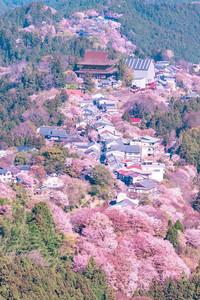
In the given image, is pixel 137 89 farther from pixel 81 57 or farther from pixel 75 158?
pixel 75 158

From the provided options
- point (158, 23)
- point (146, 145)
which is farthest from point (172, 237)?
point (158, 23)

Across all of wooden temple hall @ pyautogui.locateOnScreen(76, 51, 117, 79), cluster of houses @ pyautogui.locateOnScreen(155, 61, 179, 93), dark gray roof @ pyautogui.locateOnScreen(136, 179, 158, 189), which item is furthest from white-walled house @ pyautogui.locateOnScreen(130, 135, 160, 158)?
cluster of houses @ pyautogui.locateOnScreen(155, 61, 179, 93)

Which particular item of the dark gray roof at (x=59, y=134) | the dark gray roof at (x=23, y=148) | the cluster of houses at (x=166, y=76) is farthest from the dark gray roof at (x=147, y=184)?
the cluster of houses at (x=166, y=76)

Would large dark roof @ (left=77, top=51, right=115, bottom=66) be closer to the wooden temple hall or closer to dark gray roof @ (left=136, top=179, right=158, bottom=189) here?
the wooden temple hall

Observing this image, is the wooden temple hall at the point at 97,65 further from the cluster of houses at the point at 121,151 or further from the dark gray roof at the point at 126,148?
the dark gray roof at the point at 126,148

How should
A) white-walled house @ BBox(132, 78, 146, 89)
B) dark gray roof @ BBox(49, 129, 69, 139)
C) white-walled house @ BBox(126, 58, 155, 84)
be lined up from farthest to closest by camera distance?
white-walled house @ BBox(126, 58, 155, 84)
white-walled house @ BBox(132, 78, 146, 89)
dark gray roof @ BBox(49, 129, 69, 139)

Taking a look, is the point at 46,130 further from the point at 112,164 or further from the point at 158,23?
the point at 158,23
